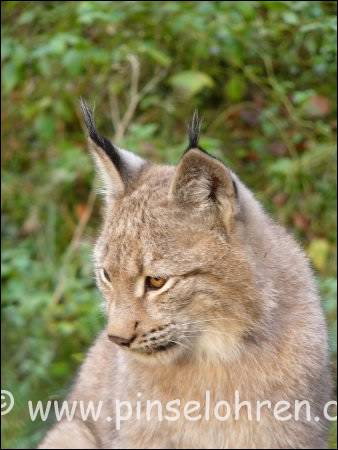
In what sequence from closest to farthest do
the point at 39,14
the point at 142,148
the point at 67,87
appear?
the point at 39,14, the point at 142,148, the point at 67,87

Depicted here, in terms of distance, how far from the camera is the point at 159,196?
4801 mm

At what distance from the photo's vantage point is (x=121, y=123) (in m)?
8.89

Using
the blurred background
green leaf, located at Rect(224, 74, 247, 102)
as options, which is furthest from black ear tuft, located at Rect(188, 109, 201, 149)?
green leaf, located at Rect(224, 74, 247, 102)

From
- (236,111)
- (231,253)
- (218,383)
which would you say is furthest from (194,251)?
(236,111)

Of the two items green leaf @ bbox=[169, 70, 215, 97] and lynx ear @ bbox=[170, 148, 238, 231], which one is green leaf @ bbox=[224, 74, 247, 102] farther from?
lynx ear @ bbox=[170, 148, 238, 231]

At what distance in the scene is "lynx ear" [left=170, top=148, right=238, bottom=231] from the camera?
14.5 feet

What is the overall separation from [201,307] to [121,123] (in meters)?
4.52

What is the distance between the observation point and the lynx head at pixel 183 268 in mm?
4527

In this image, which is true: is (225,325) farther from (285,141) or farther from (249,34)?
(285,141)

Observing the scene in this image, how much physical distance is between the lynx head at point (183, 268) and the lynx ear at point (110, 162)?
0.01 meters

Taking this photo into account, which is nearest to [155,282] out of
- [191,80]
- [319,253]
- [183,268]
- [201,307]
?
[183,268]

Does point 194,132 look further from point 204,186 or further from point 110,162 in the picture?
point 110,162

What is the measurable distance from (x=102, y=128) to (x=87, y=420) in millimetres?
4756

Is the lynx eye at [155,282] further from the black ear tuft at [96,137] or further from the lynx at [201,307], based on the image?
the black ear tuft at [96,137]
